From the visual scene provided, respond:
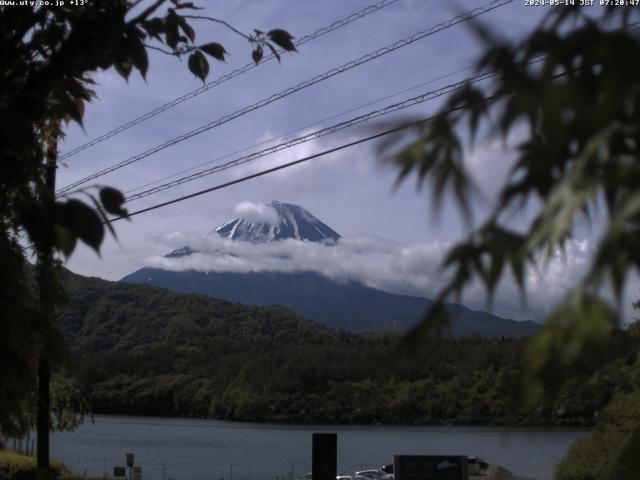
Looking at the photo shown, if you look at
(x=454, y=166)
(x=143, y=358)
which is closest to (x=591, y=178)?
(x=454, y=166)

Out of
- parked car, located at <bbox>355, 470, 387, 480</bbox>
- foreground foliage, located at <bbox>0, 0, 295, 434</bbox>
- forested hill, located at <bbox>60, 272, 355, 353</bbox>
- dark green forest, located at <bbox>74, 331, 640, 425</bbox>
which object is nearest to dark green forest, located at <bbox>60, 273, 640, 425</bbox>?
dark green forest, located at <bbox>74, 331, 640, 425</bbox>

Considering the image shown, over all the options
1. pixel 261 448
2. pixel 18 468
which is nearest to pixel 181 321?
pixel 261 448

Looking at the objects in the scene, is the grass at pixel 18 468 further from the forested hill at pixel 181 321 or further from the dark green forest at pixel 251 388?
the forested hill at pixel 181 321

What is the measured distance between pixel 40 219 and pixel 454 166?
146cm

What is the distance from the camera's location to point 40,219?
275cm

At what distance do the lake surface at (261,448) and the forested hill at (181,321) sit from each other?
126ft

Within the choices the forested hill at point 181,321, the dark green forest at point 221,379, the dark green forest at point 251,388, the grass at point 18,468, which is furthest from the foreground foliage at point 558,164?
the forested hill at point 181,321

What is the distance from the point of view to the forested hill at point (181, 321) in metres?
135

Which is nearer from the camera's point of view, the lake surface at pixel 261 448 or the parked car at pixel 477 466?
the parked car at pixel 477 466

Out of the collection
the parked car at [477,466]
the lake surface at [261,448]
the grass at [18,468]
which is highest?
the grass at [18,468]

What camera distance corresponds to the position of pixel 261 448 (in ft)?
247

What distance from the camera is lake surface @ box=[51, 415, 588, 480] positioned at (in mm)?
56875

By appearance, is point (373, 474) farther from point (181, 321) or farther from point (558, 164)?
point (181, 321)

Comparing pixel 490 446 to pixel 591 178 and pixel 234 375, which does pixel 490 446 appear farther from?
pixel 591 178
